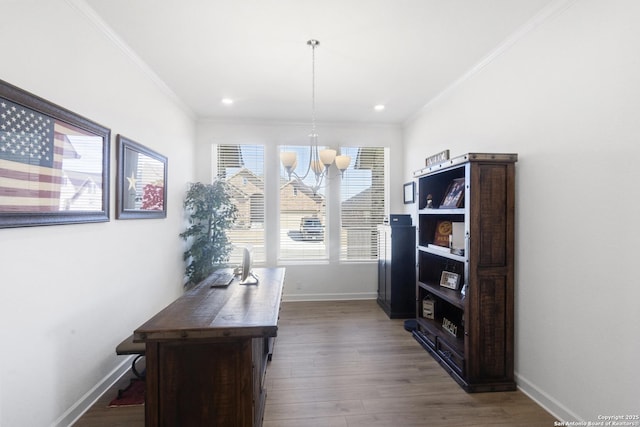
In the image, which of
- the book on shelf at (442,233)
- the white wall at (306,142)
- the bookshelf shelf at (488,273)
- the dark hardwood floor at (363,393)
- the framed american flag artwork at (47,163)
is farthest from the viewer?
the white wall at (306,142)

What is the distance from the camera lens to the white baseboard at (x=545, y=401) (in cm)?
184

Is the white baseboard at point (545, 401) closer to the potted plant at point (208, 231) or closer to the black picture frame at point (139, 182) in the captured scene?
the potted plant at point (208, 231)

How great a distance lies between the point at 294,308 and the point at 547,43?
393 cm

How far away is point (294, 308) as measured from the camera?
4.08 metres

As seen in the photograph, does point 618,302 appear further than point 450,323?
No

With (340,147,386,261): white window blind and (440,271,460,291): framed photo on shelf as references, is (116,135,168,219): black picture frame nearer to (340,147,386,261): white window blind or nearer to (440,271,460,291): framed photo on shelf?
(340,147,386,261): white window blind

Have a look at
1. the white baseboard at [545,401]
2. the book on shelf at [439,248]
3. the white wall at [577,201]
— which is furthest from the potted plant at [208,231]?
the white baseboard at [545,401]

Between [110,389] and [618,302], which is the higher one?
[618,302]

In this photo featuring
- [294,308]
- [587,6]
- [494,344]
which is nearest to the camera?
[587,6]

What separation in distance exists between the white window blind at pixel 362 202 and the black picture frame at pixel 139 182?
8.54 feet

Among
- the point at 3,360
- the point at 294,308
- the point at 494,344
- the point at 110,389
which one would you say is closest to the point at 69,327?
the point at 3,360

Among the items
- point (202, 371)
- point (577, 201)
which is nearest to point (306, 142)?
point (577, 201)

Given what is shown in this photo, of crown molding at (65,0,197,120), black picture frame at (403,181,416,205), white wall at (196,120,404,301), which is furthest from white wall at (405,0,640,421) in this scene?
crown molding at (65,0,197,120)

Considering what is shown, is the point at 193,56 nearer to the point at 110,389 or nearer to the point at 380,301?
the point at 110,389
